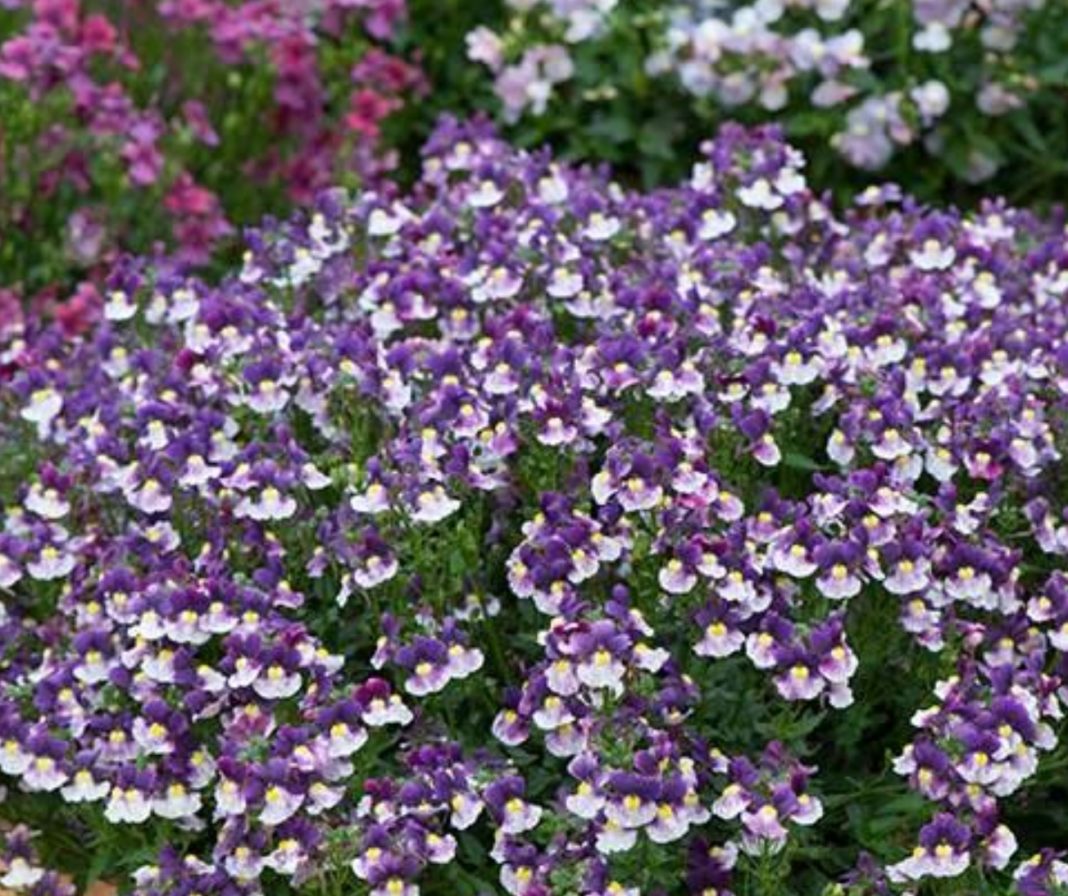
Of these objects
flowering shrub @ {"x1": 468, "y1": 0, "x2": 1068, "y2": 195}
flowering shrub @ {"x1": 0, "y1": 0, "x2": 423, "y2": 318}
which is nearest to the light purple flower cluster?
flowering shrub @ {"x1": 0, "y1": 0, "x2": 423, "y2": 318}

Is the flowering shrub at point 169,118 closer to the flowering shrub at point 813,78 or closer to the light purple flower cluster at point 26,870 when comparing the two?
the flowering shrub at point 813,78

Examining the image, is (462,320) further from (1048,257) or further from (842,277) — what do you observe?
(1048,257)

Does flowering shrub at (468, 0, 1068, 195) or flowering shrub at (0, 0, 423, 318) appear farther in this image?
flowering shrub at (468, 0, 1068, 195)

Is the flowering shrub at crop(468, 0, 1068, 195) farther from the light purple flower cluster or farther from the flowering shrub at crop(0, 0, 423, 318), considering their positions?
the light purple flower cluster

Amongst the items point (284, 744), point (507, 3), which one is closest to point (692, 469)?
point (284, 744)

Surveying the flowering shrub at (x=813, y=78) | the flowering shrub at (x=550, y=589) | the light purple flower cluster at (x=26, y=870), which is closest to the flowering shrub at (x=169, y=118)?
the flowering shrub at (x=813, y=78)
